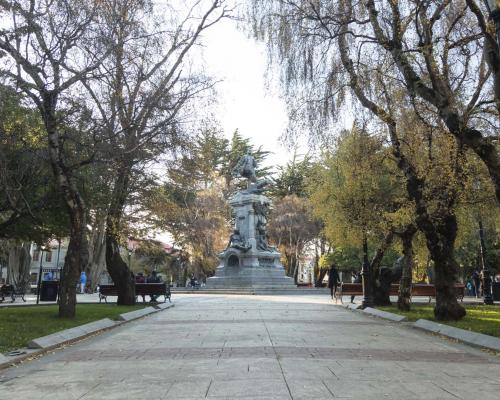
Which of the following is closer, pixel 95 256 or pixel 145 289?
pixel 145 289

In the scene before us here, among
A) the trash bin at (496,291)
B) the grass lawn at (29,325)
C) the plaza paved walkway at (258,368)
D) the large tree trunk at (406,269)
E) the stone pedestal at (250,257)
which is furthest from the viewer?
the stone pedestal at (250,257)

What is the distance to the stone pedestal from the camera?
39156 millimetres

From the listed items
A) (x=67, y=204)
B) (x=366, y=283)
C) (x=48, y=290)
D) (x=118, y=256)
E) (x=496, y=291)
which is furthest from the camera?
(x=496, y=291)

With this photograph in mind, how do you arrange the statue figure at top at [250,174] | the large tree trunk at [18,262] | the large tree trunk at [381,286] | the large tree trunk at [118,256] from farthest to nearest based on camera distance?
1. the statue figure at top at [250,174]
2. the large tree trunk at [18,262]
3. the large tree trunk at [381,286]
4. the large tree trunk at [118,256]

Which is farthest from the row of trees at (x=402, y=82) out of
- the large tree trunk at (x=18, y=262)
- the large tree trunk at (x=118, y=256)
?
the large tree trunk at (x=18, y=262)

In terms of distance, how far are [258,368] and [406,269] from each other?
12.7m

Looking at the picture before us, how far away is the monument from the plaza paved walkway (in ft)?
86.8

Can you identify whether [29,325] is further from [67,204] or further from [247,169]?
[247,169]

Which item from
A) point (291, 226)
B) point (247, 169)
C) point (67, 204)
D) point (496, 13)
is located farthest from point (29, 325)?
point (291, 226)

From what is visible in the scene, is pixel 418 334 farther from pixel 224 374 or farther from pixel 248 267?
pixel 248 267

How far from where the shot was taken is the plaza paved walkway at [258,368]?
617 cm

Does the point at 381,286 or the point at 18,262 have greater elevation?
the point at 18,262

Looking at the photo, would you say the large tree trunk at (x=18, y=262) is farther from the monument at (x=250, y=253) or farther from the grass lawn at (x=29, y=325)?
the grass lawn at (x=29, y=325)

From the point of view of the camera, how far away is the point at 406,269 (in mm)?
18859
